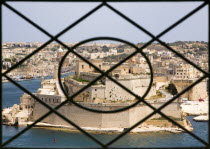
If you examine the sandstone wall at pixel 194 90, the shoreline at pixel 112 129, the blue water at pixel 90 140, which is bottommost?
the blue water at pixel 90 140

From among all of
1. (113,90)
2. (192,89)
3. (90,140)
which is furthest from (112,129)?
(192,89)

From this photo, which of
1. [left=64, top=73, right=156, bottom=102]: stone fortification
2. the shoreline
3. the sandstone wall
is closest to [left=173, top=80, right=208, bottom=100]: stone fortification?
the sandstone wall

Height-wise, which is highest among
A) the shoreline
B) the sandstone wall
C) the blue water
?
the sandstone wall

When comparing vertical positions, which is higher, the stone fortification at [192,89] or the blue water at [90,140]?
the stone fortification at [192,89]

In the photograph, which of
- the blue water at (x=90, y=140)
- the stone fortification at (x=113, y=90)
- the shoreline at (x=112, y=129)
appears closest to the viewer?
the blue water at (x=90, y=140)

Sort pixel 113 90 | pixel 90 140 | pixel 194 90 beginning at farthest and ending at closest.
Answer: pixel 194 90
pixel 113 90
pixel 90 140

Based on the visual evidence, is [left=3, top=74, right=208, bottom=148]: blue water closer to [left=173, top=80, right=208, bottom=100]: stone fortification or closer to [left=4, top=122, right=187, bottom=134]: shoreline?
[left=4, top=122, right=187, bottom=134]: shoreline

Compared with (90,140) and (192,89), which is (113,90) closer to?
(90,140)

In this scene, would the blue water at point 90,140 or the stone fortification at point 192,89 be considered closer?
the blue water at point 90,140

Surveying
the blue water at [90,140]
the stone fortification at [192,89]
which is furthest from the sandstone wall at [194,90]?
the blue water at [90,140]

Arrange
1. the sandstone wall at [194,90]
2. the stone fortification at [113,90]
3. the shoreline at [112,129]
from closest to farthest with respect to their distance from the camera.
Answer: the shoreline at [112,129]
the stone fortification at [113,90]
the sandstone wall at [194,90]

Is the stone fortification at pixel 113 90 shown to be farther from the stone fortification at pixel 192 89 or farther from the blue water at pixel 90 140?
the stone fortification at pixel 192 89
